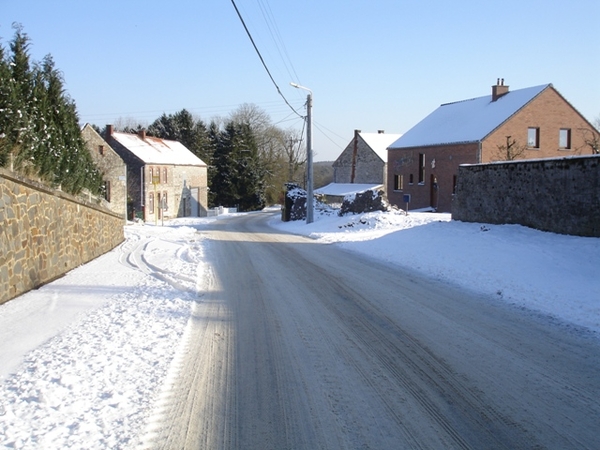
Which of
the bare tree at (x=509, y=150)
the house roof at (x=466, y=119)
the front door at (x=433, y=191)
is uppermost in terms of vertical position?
the house roof at (x=466, y=119)

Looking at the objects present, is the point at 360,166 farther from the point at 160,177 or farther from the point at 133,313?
the point at 133,313

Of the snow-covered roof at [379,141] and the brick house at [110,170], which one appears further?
the snow-covered roof at [379,141]

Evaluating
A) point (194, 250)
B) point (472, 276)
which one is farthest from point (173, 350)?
point (194, 250)

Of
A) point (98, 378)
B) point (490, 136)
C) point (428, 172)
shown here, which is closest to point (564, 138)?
point (490, 136)

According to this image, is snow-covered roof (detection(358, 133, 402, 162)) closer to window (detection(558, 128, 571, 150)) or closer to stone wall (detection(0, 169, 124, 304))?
window (detection(558, 128, 571, 150))

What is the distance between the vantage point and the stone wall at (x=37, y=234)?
808cm

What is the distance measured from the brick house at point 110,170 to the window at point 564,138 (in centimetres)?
3347

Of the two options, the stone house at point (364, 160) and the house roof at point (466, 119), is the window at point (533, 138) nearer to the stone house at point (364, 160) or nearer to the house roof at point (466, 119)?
the house roof at point (466, 119)

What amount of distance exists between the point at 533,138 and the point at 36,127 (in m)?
37.2

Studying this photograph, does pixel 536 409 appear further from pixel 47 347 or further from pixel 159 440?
pixel 47 347

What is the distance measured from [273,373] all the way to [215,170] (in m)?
67.9

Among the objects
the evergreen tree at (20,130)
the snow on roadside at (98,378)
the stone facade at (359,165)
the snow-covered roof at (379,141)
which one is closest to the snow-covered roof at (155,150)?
the stone facade at (359,165)

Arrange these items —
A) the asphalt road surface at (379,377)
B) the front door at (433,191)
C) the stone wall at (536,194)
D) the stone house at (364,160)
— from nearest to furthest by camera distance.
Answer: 1. the asphalt road surface at (379,377)
2. the stone wall at (536,194)
3. the front door at (433,191)
4. the stone house at (364,160)

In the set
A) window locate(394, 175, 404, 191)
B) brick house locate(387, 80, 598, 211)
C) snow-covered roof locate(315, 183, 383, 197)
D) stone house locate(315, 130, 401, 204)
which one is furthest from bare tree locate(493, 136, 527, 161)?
snow-covered roof locate(315, 183, 383, 197)
